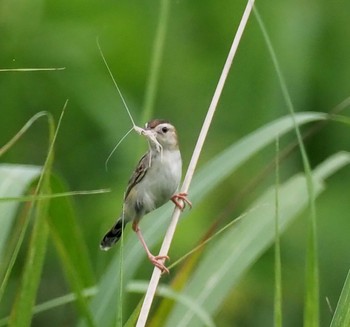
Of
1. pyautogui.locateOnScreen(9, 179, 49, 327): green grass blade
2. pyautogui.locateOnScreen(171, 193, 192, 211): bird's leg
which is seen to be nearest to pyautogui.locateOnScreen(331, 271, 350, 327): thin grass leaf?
pyautogui.locateOnScreen(9, 179, 49, 327): green grass blade

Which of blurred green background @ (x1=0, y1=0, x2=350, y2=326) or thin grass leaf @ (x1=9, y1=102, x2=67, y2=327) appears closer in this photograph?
thin grass leaf @ (x1=9, y1=102, x2=67, y2=327)

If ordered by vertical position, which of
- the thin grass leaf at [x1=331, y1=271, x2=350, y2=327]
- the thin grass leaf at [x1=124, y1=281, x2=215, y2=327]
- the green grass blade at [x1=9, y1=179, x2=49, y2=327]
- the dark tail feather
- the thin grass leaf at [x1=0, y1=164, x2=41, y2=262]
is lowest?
the dark tail feather

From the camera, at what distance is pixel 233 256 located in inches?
114

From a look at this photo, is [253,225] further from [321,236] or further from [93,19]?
[93,19]

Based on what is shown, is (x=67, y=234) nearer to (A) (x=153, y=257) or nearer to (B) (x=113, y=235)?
(A) (x=153, y=257)

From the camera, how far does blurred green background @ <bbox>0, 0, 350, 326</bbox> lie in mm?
4996

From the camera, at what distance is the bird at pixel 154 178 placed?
3.39m

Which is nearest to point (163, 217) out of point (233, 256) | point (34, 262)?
point (233, 256)

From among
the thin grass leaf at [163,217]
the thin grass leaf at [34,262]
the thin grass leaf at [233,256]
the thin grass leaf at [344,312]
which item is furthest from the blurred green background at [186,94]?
the thin grass leaf at [344,312]

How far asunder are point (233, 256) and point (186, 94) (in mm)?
2998

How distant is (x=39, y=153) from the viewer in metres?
5.39

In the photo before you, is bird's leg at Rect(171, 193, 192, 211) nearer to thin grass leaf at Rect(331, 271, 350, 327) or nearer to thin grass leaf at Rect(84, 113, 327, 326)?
thin grass leaf at Rect(84, 113, 327, 326)

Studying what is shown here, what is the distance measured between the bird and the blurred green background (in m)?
1.32

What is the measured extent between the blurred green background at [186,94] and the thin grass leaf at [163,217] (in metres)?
1.90
